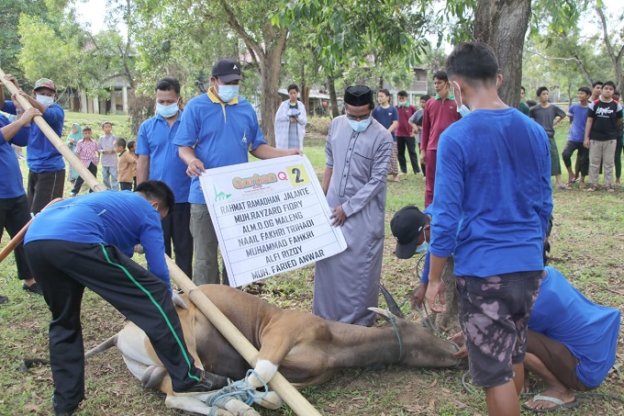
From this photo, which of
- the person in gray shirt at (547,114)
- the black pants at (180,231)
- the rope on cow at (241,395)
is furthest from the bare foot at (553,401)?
the person in gray shirt at (547,114)

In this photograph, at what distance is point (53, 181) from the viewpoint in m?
6.23

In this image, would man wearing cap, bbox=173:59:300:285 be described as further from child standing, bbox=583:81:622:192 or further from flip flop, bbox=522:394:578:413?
child standing, bbox=583:81:622:192

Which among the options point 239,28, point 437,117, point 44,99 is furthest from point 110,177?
point 437,117

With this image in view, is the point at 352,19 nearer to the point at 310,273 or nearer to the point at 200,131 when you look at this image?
the point at 200,131

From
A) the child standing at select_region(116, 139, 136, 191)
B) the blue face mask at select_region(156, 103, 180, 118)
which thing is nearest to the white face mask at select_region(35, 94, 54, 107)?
the blue face mask at select_region(156, 103, 180, 118)

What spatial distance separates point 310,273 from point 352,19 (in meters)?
2.68

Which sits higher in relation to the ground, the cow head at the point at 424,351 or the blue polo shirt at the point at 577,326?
the blue polo shirt at the point at 577,326

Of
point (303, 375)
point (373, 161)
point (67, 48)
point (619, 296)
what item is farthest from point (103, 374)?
point (67, 48)

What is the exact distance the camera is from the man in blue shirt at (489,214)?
2602mm

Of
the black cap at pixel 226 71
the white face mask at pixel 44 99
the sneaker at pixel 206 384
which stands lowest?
the sneaker at pixel 206 384

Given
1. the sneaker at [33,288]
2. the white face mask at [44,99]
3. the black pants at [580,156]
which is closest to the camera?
the sneaker at [33,288]

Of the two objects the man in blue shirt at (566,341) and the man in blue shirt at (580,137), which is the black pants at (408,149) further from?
the man in blue shirt at (566,341)

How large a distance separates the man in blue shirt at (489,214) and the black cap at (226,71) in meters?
2.46

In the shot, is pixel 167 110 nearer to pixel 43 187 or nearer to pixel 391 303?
pixel 43 187
